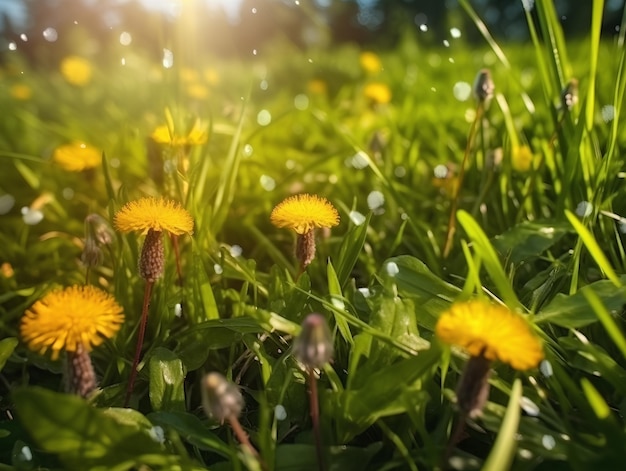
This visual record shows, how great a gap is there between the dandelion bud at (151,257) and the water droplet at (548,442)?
46 centimetres

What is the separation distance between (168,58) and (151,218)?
0.51 meters

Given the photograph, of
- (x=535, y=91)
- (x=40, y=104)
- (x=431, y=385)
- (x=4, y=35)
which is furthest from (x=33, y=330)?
(x=4, y=35)

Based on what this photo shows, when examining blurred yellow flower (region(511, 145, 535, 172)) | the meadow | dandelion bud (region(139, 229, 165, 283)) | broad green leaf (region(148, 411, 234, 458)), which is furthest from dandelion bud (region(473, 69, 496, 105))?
broad green leaf (region(148, 411, 234, 458))

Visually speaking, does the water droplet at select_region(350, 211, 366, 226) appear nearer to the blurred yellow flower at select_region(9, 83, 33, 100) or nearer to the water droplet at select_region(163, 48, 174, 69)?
the water droplet at select_region(163, 48, 174, 69)

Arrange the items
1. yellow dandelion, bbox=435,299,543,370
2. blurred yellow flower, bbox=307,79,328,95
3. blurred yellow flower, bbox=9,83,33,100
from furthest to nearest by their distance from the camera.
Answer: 1. blurred yellow flower, bbox=307,79,328,95
2. blurred yellow flower, bbox=9,83,33,100
3. yellow dandelion, bbox=435,299,543,370

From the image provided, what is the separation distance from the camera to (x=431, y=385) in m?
0.74

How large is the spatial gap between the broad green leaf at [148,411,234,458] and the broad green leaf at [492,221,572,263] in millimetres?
496

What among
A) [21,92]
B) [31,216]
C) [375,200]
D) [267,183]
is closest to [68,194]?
[31,216]

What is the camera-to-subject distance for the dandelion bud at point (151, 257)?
79 cm

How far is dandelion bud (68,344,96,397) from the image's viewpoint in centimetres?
65

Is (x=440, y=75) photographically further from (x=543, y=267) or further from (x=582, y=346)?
(x=582, y=346)

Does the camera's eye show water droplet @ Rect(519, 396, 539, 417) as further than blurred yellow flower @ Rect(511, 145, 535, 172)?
No

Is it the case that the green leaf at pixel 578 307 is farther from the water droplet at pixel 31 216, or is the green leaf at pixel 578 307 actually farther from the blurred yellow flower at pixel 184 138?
the water droplet at pixel 31 216

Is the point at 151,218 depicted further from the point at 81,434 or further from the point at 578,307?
the point at 578,307
